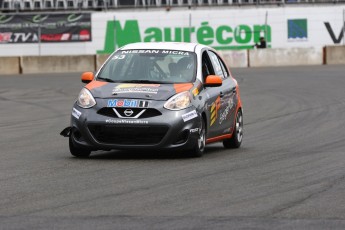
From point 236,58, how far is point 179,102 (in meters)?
34.7

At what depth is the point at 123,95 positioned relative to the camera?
12.7 meters

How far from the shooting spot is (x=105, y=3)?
52.8 meters

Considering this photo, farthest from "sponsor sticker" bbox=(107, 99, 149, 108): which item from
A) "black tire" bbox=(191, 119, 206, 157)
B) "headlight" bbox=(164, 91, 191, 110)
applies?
"black tire" bbox=(191, 119, 206, 157)

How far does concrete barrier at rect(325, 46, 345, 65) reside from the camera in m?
47.5

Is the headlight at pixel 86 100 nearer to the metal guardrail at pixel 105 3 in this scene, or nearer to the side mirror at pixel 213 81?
the side mirror at pixel 213 81

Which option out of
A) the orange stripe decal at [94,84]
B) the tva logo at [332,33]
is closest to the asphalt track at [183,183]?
the orange stripe decal at [94,84]

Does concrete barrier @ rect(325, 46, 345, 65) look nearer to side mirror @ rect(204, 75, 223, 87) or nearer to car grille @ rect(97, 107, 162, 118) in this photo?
side mirror @ rect(204, 75, 223, 87)

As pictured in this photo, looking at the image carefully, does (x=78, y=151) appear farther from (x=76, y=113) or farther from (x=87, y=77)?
(x=87, y=77)

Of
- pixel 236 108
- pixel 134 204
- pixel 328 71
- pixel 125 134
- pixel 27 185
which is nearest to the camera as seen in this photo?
pixel 134 204

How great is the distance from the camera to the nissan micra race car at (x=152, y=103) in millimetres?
12508

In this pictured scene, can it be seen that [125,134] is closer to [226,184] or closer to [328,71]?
[226,184]

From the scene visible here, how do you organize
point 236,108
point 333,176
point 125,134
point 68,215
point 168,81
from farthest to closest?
point 236,108 < point 168,81 < point 125,134 < point 333,176 < point 68,215

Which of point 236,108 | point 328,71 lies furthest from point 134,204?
point 328,71

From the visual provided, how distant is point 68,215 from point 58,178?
2.63 m
